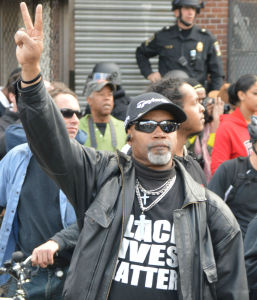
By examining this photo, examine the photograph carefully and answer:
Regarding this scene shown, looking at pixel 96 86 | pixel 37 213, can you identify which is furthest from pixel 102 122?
pixel 37 213

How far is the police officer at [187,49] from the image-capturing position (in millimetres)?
9195

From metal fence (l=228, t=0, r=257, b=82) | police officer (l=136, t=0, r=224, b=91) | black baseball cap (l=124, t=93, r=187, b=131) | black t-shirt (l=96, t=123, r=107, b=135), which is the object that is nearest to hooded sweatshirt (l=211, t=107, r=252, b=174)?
black t-shirt (l=96, t=123, r=107, b=135)

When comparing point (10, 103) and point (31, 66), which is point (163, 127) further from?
point (10, 103)

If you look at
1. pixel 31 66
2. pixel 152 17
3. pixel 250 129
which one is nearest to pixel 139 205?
pixel 31 66

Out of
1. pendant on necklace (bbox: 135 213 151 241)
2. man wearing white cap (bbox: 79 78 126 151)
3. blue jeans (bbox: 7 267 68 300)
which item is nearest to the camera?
pendant on necklace (bbox: 135 213 151 241)

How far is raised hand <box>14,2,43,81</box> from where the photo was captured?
3.02m

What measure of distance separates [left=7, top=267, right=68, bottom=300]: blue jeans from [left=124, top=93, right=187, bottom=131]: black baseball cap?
4.67 feet

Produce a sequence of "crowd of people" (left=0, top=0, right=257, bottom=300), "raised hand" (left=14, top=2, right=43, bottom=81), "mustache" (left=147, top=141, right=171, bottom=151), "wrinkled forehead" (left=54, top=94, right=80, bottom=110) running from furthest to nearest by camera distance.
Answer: "wrinkled forehead" (left=54, top=94, right=80, bottom=110)
"mustache" (left=147, top=141, right=171, bottom=151)
"crowd of people" (left=0, top=0, right=257, bottom=300)
"raised hand" (left=14, top=2, right=43, bottom=81)

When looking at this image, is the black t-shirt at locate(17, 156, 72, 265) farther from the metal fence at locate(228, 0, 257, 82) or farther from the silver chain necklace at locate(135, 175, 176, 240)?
the metal fence at locate(228, 0, 257, 82)

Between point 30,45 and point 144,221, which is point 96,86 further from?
point 30,45

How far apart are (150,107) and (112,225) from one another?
612mm

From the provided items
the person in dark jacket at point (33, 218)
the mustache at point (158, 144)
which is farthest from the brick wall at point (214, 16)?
the mustache at point (158, 144)

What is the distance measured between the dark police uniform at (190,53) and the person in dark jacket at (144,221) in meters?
5.67

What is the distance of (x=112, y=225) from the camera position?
3406mm
